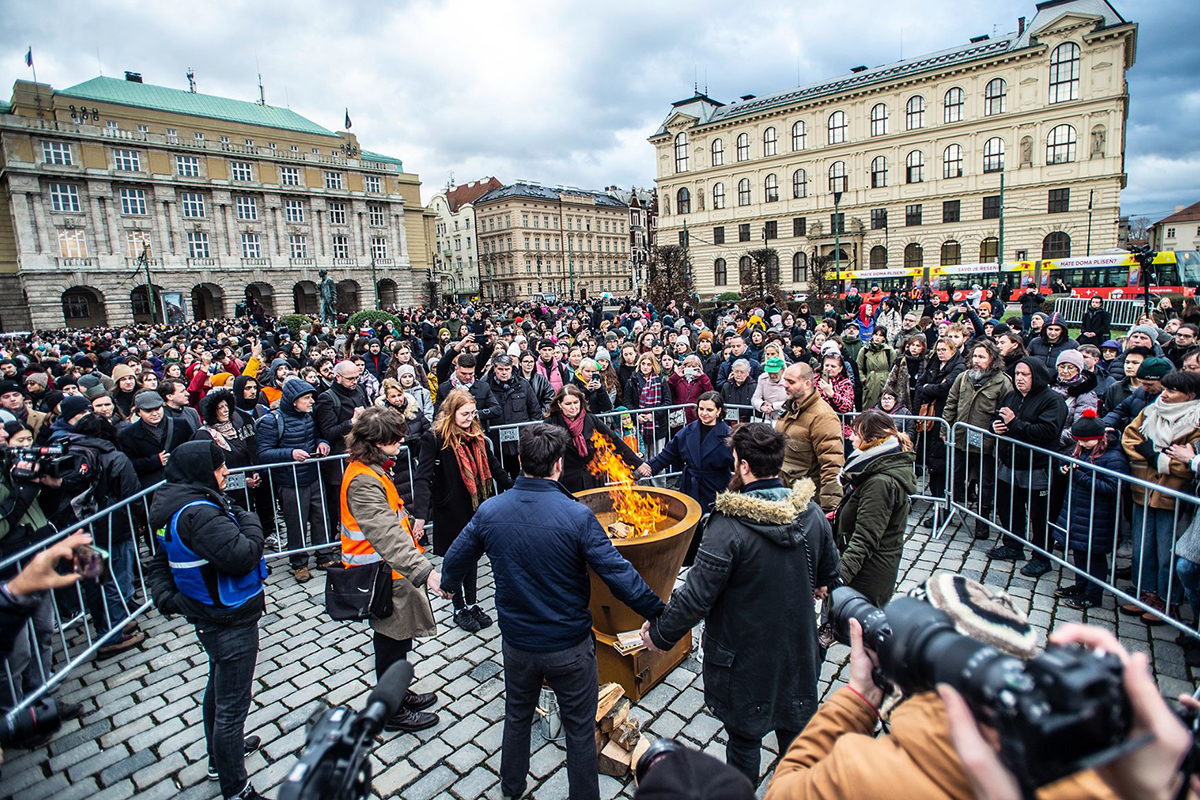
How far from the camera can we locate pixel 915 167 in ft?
163

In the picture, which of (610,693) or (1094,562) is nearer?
(610,693)

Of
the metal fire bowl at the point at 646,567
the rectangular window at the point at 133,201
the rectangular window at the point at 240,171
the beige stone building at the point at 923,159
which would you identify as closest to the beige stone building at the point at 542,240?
the beige stone building at the point at 923,159

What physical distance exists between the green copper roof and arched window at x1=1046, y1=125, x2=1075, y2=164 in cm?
6495

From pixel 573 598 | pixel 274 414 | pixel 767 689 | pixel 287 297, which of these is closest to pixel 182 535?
pixel 573 598

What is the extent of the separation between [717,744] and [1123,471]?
406 cm

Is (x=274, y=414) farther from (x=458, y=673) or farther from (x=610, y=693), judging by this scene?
(x=610, y=693)

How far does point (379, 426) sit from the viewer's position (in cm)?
381

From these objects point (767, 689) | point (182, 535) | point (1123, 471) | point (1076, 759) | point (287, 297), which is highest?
point (287, 297)

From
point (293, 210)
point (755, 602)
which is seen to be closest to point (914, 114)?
point (293, 210)

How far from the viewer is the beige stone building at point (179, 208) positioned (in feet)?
155

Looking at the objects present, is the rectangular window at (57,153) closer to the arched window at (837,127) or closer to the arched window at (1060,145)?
the arched window at (837,127)

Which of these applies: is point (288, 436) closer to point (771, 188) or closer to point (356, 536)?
point (356, 536)

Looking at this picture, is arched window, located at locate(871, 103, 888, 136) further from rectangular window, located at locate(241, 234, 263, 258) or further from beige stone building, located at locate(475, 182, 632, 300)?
rectangular window, located at locate(241, 234, 263, 258)

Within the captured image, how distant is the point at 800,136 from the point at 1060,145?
61.6 feet
